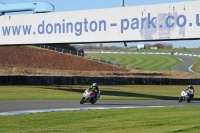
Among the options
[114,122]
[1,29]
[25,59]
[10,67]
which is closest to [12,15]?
[1,29]

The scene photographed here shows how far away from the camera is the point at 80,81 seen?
150 feet

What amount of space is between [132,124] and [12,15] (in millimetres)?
20281

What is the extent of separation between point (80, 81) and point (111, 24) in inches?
659

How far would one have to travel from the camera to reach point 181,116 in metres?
18.8

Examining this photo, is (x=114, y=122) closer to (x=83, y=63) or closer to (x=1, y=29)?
(x=1, y=29)

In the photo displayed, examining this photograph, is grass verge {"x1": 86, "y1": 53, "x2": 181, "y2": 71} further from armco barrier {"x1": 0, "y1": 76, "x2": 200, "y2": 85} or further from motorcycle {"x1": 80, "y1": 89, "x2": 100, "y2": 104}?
motorcycle {"x1": 80, "y1": 89, "x2": 100, "y2": 104}

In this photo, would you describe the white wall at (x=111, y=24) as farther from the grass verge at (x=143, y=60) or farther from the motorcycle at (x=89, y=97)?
the grass verge at (x=143, y=60)

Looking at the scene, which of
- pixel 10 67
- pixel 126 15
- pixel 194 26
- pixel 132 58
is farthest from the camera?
pixel 132 58

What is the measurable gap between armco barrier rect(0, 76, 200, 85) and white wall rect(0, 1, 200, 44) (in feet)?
18.6

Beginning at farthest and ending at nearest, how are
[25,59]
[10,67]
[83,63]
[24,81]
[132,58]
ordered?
[132,58] → [83,63] → [25,59] → [10,67] → [24,81]

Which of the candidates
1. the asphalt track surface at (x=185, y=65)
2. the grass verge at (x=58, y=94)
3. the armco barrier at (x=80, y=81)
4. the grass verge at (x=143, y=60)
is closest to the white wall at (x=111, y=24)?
the grass verge at (x=58, y=94)

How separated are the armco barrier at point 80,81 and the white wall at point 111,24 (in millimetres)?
5659

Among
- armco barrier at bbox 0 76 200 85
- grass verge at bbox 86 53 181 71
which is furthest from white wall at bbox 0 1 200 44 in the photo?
grass verge at bbox 86 53 181 71

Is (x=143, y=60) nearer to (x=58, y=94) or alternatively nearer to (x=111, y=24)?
(x=58, y=94)
